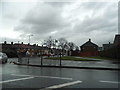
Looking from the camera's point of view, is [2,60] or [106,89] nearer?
[106,89]

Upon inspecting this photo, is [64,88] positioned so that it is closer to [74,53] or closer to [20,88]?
[20,88]

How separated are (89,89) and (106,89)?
67cm

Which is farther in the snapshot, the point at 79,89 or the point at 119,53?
the point at 119,53

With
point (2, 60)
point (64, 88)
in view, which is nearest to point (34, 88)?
point (64, 88)

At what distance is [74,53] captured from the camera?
166 ft

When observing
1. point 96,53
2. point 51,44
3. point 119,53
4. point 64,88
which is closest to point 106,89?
point 64,88

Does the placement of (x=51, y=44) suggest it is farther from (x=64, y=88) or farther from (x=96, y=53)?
(x=64, y=88)

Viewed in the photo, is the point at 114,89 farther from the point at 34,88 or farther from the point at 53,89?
the point at 34,88

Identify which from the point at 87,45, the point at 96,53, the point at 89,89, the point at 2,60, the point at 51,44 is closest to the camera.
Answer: the point at 89,89

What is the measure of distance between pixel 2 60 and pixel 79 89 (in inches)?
714

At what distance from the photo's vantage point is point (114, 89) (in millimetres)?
5934

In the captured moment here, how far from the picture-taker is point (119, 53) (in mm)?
22453

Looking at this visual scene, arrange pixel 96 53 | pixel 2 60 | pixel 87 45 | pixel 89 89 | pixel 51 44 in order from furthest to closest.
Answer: pixel 87 45 → pixel 51 44 → pixel 96 53 → pixel 2 60 → pixel 89 89

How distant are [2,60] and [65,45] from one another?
7350 centimetres
